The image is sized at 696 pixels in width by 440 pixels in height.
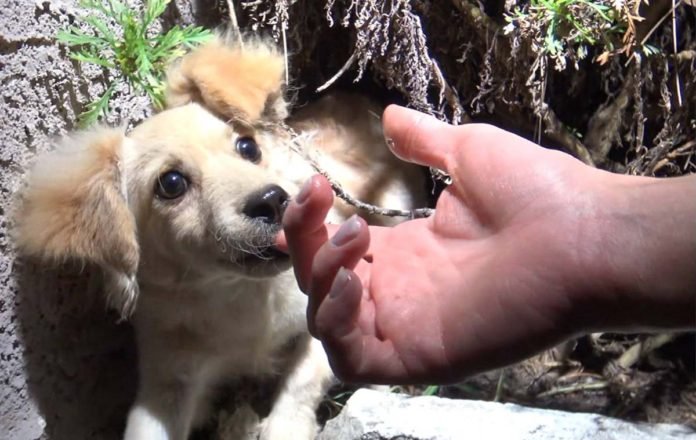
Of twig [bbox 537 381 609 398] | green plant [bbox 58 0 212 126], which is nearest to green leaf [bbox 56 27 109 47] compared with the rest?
green plant [bbox 58 0 212 126]

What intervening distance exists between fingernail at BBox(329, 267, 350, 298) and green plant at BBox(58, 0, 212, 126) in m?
0.89

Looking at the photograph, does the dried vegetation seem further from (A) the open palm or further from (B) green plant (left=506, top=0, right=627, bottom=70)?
(A) the open palm

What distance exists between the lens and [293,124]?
2.68 meters

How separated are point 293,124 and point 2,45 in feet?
3.51

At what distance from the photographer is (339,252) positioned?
4.52ft

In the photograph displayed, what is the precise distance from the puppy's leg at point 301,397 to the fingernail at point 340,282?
3.37 feet

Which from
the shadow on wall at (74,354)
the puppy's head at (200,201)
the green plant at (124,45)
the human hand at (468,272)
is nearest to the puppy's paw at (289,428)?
the shadow on wall at (74,354)

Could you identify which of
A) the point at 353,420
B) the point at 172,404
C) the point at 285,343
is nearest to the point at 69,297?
the point at 172,404

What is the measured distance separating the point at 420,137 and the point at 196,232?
0.62m

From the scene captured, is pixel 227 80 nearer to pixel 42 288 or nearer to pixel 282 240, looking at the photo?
pixel 282 240

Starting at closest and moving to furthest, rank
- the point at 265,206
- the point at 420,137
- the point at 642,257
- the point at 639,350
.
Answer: the point at 642,257, the point at 420,137, the point at 265,206, the point at 639,350

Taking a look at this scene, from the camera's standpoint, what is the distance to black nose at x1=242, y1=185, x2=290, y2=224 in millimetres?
1810

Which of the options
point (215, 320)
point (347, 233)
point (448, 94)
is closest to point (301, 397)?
point (215, 320)

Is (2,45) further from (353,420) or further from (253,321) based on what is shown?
(353,420)
